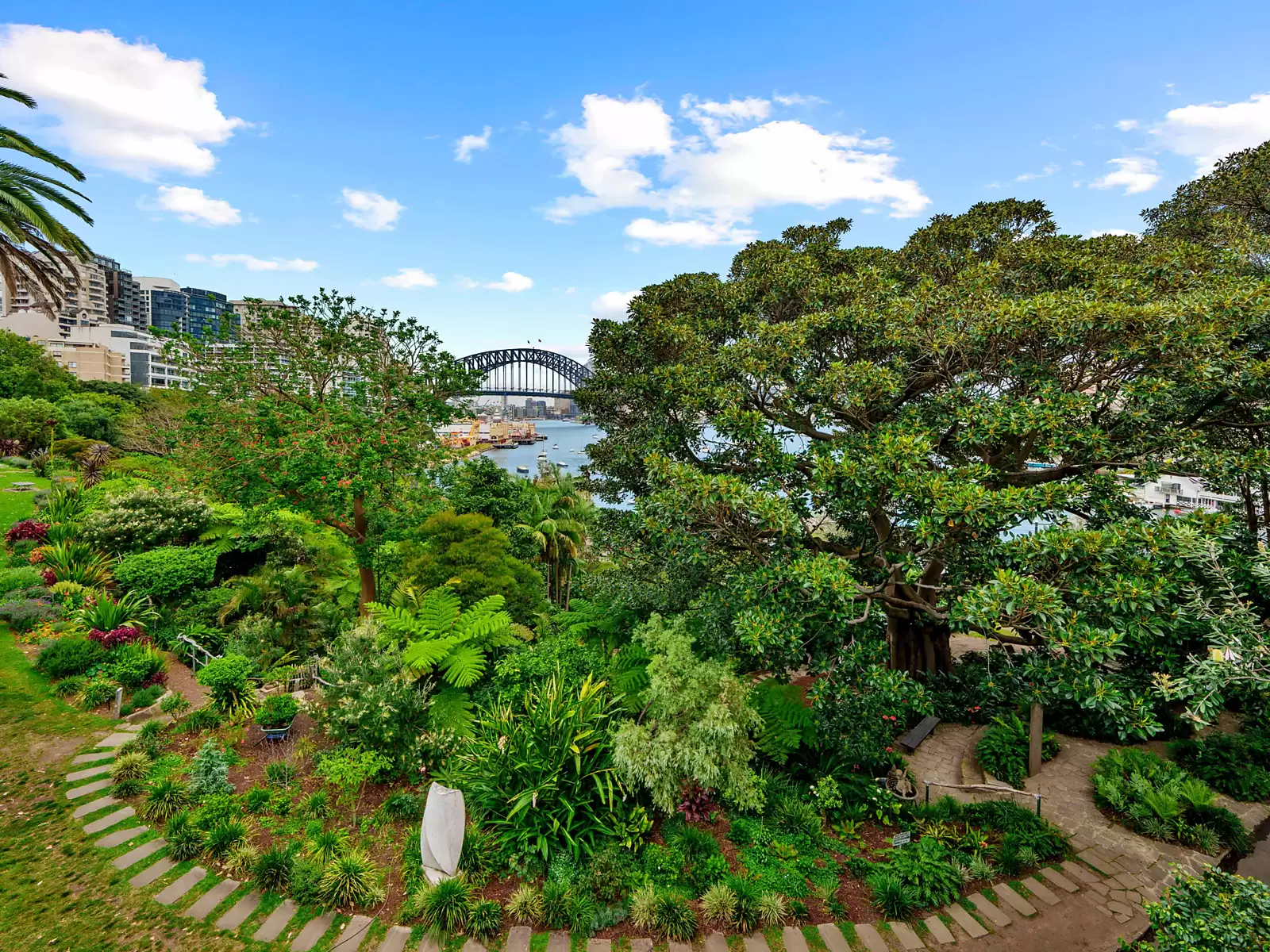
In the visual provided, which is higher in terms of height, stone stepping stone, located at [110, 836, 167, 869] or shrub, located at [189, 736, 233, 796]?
shrub, located at [189, 736, 233, 796]

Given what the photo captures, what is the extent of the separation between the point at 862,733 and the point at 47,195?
12.1 m

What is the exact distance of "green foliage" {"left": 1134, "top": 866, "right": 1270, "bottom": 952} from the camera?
2.84 meters

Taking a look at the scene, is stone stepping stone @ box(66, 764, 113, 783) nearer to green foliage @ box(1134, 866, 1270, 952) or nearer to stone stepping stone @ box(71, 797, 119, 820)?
stone stepping stone @ box(71, 797, 119, 820)

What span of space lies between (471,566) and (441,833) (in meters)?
6.36

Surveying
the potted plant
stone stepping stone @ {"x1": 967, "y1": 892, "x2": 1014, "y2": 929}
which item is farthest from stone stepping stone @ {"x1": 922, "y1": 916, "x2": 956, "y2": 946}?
the potted plant

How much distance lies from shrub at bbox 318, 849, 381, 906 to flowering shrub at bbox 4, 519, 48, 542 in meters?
13.2

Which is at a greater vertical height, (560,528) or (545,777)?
(560,528)

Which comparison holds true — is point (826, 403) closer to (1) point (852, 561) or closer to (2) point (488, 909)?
(1) point (852, 561)

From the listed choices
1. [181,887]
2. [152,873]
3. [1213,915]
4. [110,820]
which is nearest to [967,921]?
[1213,915]

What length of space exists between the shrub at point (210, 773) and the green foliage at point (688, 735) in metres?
4.26

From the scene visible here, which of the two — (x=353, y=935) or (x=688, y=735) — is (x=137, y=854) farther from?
(x=688, y=735)

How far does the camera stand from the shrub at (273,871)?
4.77 m

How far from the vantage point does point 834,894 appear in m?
5.10

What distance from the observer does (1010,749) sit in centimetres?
749
